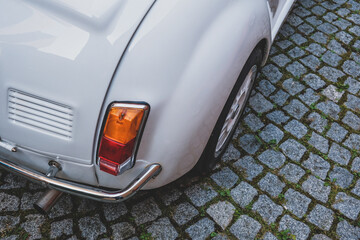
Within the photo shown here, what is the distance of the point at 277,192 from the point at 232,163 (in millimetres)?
391

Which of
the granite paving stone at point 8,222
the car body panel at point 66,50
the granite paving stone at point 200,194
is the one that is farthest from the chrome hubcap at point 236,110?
the granite paving stone at point 8,222

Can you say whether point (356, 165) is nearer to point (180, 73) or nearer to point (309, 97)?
point (309, 97)

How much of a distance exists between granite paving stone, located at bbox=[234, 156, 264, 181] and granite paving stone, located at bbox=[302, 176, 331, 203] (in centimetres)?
35

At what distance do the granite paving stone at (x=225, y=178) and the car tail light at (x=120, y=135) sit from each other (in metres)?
1.06

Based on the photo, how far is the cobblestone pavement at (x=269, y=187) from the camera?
2.38m

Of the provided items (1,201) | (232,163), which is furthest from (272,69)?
(1,201)

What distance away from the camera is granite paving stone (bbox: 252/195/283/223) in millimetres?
2529

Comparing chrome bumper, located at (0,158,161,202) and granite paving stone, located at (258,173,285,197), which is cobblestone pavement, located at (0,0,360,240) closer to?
granite paving stone, located at (258,173,285,197)

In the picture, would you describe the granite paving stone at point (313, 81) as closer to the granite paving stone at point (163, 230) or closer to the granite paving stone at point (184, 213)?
the granite paving stone at point (184, 213)

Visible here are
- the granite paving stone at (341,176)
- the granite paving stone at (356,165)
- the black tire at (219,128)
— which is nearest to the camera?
the black tire at (219,128)

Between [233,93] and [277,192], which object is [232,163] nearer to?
[277,192]

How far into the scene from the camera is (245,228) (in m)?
2.46

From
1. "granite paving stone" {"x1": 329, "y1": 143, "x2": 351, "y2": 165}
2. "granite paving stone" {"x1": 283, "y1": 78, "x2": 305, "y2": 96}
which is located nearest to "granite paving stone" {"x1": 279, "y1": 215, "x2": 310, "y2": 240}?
"granite paving stone" {"x1": 329, "y1": 143, "x2": 351, "y2": 165}

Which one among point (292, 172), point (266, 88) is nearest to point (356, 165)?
point (292, 172)
